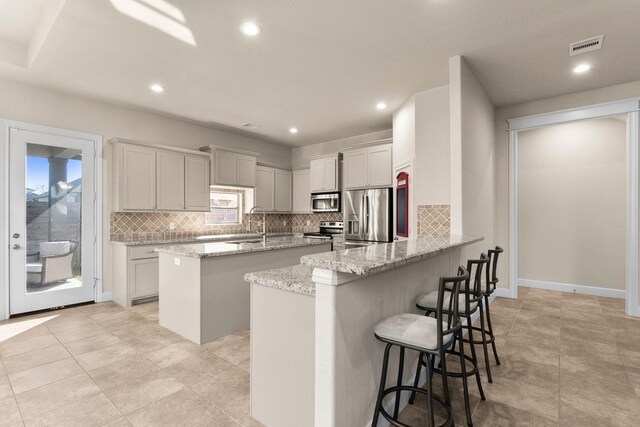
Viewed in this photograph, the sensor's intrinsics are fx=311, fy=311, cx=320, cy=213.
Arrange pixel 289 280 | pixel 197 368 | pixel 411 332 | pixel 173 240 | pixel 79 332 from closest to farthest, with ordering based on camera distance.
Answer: pixel 411 332 < pixel 289 280 < pixel 197 368 < pixel 79 332 < pixel 173 240

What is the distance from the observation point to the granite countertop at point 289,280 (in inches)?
64.4

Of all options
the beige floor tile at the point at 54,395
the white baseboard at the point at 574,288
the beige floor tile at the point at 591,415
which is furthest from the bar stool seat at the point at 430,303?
the white baseboard at the point at 574,288

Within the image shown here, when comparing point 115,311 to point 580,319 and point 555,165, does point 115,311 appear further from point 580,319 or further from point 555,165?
point 555,165

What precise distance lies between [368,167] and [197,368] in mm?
4186

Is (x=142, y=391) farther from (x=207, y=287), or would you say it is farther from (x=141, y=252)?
(x=141, y=252)

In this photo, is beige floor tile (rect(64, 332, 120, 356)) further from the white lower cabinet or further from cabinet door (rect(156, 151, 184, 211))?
cabinet door (rect(156, 151, 184, 211))

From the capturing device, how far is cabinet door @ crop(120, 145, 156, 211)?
4.42 meters

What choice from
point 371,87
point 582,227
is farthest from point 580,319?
point 371,87

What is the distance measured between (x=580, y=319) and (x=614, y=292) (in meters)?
1.65

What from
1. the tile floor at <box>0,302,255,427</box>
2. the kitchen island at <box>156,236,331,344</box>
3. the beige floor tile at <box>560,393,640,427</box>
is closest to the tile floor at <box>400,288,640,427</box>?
the beige floor tile at <box>560,393,640,427</box>

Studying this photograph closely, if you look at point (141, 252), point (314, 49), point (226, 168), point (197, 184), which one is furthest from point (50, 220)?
point (314, 49)

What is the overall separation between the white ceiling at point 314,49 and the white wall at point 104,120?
9.1 inches

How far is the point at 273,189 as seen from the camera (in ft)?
22.5

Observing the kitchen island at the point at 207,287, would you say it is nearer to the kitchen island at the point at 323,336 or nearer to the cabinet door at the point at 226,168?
the kitchen island at the point at 323,336
